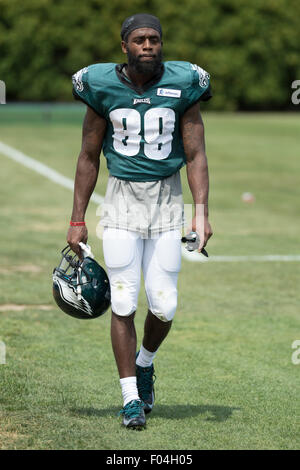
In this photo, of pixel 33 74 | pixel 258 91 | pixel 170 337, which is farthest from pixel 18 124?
pixel 170 337

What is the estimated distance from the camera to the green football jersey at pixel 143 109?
5.00 m

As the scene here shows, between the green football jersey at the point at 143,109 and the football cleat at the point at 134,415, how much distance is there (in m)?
1.29

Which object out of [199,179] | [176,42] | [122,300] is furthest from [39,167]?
[176,42]

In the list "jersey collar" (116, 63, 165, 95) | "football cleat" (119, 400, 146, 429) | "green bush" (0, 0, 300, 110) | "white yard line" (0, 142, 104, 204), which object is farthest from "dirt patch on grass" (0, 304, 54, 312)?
"green bush" (0, 0, 300, 110)

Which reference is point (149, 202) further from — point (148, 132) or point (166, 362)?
point (166, 362)

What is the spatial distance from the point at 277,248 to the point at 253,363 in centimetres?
478

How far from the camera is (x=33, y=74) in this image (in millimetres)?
41719

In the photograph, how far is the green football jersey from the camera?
500 cm

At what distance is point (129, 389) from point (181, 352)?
170 cm

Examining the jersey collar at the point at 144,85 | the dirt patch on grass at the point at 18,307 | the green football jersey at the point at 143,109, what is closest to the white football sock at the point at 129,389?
the green football jersey at the point at 143,109

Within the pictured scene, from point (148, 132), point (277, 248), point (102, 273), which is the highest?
point (148, 132)

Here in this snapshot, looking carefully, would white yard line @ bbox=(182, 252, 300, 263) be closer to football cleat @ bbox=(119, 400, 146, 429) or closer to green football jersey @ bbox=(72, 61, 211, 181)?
green football jersey @ bbox=(72, 61, 211, 181)

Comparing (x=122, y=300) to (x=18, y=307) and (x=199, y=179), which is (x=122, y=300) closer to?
(x=199, y=179)

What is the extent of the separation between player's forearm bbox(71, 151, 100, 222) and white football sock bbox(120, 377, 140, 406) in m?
0.99
